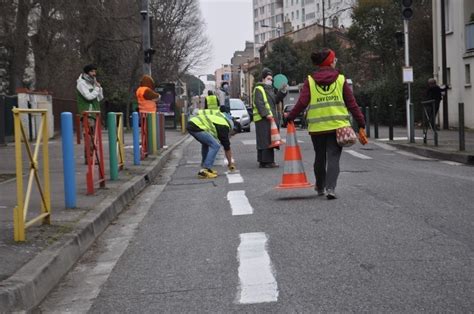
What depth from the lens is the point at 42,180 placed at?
7.01 metres

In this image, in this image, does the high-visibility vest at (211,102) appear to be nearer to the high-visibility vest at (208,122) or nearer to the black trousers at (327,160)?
the high-visibility vest at (208,122)

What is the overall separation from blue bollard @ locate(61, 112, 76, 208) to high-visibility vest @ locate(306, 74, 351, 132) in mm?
3092

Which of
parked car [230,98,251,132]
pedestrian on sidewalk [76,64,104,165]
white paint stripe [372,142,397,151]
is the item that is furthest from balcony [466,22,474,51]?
pedestrian on sidewalk [76,64,104,165]

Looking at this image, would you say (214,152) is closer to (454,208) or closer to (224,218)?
(224,218)

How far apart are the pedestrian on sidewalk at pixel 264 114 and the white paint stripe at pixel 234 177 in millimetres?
872

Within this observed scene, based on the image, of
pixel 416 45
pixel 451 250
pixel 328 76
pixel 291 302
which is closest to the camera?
pixel 291 302

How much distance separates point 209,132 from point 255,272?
696 cm

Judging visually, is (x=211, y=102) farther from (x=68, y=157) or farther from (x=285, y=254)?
(x=285, y=254)

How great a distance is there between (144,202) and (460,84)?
2173 cm

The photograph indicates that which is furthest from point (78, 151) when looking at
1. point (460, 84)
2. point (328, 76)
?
point (460, 84)

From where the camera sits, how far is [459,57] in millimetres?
28609

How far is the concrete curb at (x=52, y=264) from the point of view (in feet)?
14.9

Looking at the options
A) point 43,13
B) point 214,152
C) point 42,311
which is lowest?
point 42,311

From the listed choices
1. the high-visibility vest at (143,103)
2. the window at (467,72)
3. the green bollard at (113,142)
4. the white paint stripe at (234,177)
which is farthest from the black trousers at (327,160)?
the window at (467,72)
